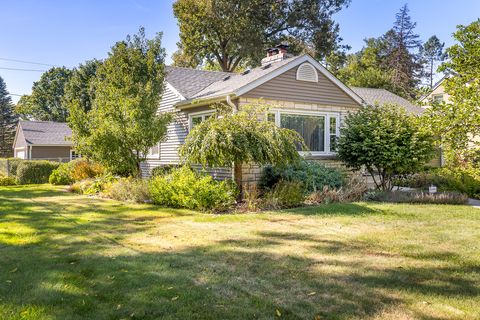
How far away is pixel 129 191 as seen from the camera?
37.5 feet

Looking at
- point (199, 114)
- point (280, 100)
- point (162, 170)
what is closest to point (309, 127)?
point (280, 100)

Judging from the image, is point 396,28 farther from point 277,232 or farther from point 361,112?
point 277,232

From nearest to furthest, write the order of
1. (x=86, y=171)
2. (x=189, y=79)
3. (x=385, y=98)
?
1. (x=189, y=79)
2. (x=86, y=171)
3. (x=385, y=98)

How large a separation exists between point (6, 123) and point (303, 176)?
4357cm

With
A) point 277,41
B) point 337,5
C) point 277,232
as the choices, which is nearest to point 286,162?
point 277,232

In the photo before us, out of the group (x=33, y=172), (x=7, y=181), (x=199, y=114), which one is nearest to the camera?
(x=199, y=114)

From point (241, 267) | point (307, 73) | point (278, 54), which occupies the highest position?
point (278, 54)

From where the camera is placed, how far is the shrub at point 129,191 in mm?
10953

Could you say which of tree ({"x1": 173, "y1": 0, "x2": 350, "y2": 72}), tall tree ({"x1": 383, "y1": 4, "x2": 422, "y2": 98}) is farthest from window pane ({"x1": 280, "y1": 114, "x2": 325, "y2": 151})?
tall tree ({"x1": 383, "y1": 4, "x2": 422, "y2": 98})

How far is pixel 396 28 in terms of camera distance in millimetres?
43625

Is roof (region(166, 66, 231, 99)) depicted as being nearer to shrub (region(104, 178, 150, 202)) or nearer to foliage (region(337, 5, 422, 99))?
shrub (region(104, 178, 150, 202))

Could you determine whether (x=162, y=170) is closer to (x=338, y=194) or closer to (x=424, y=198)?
(x=338, y=194)

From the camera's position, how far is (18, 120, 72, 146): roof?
1222 inches

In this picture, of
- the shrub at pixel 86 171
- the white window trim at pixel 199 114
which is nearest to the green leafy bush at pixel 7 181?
the shrub at pixel 86 171
